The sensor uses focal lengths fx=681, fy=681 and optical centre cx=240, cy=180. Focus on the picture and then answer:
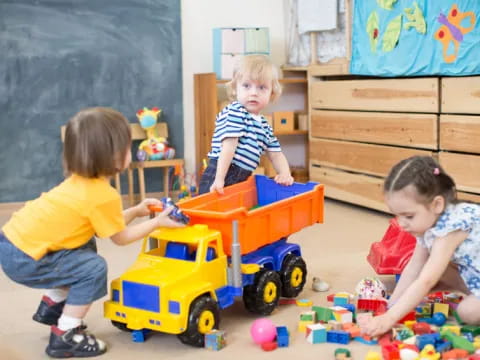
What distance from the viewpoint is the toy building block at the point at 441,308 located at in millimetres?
2257

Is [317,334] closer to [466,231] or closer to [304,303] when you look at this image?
[304,303]

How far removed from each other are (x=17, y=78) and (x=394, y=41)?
235cm

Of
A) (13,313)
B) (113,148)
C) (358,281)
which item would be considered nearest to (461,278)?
(358,281)

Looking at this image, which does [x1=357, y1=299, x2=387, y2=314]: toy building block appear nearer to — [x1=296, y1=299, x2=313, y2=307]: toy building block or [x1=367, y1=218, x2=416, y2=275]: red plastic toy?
[x1=296, y1=299, x2=313, y2=307]: toy building block

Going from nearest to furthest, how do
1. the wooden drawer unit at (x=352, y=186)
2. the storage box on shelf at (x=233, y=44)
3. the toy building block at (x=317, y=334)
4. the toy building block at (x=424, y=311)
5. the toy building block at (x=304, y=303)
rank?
the toy building block at (x=317, y=334), the toy building block at (x=424, y=311), the toy building block at (x=304, y=303), the wooden drawer unit at (x=352, y=186), the storage box on shelf at (x=233, y=44)

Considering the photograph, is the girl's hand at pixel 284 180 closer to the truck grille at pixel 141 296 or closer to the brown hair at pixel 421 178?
the brown hair at pixel 421 178

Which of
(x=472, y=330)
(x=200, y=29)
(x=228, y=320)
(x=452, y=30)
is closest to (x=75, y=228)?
(x=228, y=320)

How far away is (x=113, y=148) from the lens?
6.58 feet

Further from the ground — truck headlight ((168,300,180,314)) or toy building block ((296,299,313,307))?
truck headlight ((168,300,180,314))

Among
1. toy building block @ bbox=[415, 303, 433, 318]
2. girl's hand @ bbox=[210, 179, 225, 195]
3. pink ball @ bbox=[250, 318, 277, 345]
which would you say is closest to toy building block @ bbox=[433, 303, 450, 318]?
toy building block @ bbox=[415, 303, 433, 318]

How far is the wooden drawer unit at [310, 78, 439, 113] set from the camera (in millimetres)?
3695

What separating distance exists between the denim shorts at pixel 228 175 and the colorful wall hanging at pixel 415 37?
1.38m

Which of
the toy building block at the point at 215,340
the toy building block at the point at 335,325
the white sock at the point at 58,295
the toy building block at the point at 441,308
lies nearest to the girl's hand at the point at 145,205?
the white sock at the point at 58,295

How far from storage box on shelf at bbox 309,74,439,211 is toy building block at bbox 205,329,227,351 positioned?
2072 millimetres
